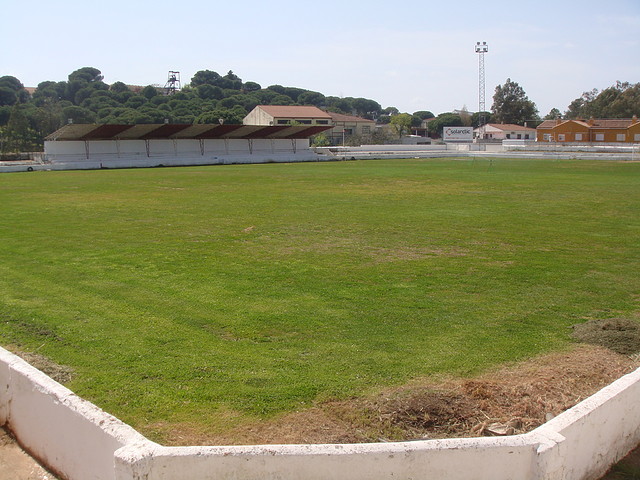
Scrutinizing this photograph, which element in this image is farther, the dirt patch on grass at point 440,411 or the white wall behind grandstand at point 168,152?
the white wall behind grandstand at point 168,152

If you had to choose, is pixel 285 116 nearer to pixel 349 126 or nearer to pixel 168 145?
pixel 349 126

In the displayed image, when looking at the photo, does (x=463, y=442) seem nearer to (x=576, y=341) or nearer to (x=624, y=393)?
(x=624, y=393)

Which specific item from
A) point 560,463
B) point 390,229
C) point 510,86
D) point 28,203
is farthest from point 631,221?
point 510,86

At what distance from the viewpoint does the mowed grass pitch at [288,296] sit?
6020 mm

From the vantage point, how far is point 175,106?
4941 inches

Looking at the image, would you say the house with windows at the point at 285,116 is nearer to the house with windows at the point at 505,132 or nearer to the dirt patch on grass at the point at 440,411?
the house with windows at the point at 505,132

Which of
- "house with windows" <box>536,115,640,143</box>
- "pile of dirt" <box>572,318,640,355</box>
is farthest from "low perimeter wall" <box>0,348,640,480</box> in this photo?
"house with windows" <box>536,115,640,143</box>

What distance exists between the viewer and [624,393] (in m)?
4.66

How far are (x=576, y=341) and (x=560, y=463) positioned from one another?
3580 mm

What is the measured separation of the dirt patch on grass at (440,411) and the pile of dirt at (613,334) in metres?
0.74

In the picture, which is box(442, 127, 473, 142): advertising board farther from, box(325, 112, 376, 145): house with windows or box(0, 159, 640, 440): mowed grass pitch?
box(0, 159, 640, 440): mowed grass pitch

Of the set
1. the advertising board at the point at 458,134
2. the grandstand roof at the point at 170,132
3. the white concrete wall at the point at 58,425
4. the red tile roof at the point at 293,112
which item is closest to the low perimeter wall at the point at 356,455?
the white concrete wall at the point at 58,425

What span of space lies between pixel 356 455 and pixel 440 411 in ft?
5.92

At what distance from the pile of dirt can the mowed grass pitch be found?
0.30 meters
